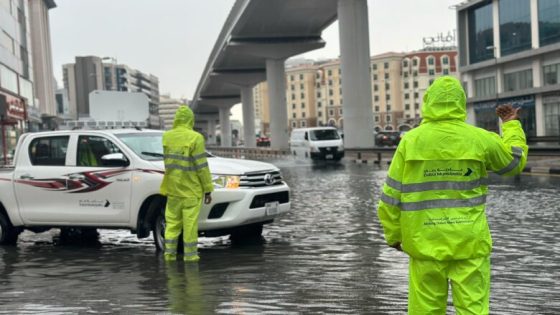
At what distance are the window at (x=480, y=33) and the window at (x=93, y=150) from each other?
6561 centimetres

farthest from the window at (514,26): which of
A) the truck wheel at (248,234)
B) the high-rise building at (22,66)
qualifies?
the truck wheel at (248,234)

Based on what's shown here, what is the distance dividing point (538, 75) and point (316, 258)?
6008cm

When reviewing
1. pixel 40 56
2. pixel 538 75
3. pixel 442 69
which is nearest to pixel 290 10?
pixel 538 75

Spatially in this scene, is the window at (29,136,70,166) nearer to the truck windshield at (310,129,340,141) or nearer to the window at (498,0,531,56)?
the truck windshield at (310,129,340,141)

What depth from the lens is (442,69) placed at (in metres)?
159

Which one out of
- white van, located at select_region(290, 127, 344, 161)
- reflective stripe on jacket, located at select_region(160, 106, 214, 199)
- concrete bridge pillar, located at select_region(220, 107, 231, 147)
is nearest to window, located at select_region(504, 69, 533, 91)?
white van, located at select_region(290, 127, 344, 161)

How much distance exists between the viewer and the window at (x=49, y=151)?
9.77 meters

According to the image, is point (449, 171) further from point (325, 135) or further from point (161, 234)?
point (325, 135)

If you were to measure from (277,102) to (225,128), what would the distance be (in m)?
61.1

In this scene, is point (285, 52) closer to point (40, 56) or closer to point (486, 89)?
point (486, 89)

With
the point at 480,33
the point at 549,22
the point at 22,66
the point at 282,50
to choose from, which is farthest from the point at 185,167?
the point at 480,33

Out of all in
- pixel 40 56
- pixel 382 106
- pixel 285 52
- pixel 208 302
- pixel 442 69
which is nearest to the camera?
pixel 208 302

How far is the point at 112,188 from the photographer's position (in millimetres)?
9078

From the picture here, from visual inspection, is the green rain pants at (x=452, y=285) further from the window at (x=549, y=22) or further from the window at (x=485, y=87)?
the window at (x=485, y=87)
